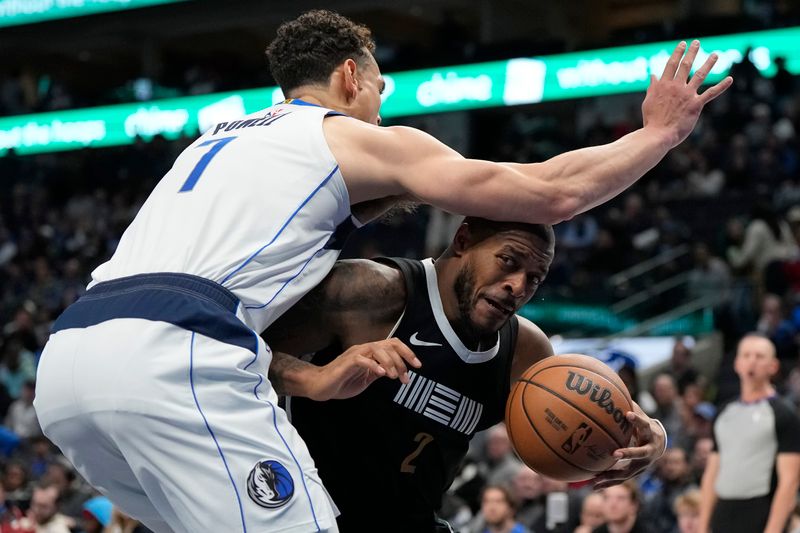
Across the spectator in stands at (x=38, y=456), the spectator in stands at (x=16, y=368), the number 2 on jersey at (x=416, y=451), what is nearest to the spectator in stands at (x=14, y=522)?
the spectator in stands at (x=38, y=456)

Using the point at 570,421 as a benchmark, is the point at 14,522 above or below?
below

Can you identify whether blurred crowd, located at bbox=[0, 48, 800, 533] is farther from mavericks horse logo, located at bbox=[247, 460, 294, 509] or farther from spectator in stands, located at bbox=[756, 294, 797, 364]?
mavericks horse logo, located at bbox=[247, 460, 294, 509]

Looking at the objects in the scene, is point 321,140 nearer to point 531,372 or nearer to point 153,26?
point 531,372

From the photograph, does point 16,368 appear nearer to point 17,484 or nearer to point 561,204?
point 17,484

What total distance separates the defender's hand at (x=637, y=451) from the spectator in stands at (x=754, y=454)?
311 cm

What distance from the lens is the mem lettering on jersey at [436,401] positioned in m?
3.70

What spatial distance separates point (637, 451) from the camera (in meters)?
3.64

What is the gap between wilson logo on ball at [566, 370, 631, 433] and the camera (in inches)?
142

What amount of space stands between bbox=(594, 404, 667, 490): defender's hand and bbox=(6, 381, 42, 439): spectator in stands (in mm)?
11840

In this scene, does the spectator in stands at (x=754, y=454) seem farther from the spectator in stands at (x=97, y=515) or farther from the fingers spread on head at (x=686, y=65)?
the spectator in stands at (x=97, y=515)

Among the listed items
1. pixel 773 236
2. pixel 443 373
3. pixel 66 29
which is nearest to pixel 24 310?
pixel 66 29

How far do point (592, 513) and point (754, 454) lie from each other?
1.32 meters

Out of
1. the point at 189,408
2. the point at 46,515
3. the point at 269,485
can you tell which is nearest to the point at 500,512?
the point at 46,515

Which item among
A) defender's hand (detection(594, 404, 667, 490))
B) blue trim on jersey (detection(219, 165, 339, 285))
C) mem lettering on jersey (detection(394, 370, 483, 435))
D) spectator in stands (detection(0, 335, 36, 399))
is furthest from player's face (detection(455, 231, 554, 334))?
spectator in stands (detection(0, 335, 36, 399))
